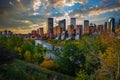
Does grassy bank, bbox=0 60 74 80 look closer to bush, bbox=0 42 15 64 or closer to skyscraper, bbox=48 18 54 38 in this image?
bush, bbox=0 42 15 64

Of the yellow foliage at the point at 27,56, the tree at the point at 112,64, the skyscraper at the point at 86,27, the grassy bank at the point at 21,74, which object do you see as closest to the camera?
the tree at the point at 112,64

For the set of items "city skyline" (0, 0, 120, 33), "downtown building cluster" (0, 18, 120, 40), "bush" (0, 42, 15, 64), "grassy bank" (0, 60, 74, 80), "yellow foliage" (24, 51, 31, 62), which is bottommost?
"grassy bank" (0, 60, 74, 80)

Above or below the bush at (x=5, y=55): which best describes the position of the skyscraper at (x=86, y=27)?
above

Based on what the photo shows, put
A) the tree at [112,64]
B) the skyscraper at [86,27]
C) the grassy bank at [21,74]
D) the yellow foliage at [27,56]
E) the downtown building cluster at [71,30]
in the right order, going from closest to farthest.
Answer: the tree at [112,64], the grassy bank at [21,74], the downtown building cluster at [71,30], the skyscraper at [86,27], the yellow foliage at [27,56]

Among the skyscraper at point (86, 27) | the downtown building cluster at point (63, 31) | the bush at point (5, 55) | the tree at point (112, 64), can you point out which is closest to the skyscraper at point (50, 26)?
the downtown building cluster at point (63, 31)

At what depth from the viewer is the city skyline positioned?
36.1 ft

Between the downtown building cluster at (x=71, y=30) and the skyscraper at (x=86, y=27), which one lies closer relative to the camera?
the downtown building cluster at (x=71, y=30)

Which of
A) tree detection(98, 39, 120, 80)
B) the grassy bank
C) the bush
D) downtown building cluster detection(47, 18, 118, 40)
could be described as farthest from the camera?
downtown building cluster detection(47, 18, 118, 40)

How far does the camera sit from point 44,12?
465 inches

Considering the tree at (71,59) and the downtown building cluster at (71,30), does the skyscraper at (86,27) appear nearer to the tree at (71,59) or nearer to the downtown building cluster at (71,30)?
the downtown building cluster at (71,30)

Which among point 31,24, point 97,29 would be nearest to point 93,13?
point 97,29

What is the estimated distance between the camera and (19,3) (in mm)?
11406

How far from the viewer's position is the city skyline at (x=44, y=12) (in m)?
11.0

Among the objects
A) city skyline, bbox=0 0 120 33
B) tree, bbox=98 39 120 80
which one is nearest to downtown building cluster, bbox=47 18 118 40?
city skyline, bbox=0 0 120 33
